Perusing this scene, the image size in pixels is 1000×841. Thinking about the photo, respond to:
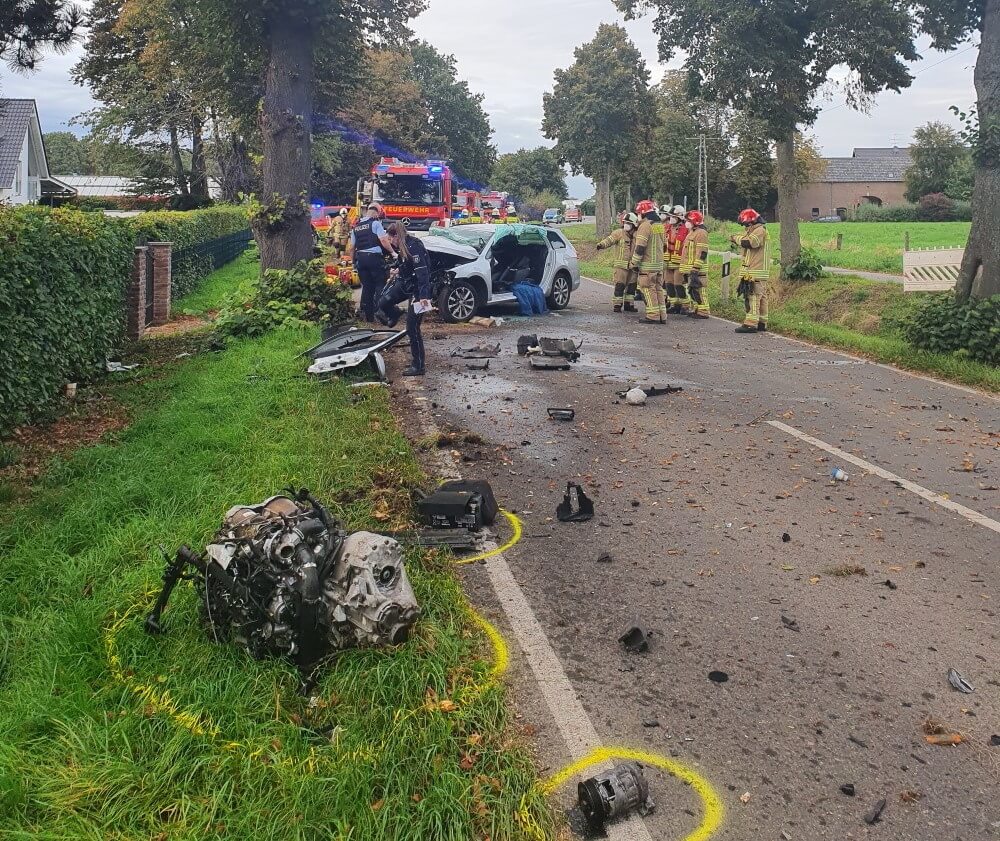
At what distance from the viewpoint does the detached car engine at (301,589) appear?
12.1 ft

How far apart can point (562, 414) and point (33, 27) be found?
8622 mm

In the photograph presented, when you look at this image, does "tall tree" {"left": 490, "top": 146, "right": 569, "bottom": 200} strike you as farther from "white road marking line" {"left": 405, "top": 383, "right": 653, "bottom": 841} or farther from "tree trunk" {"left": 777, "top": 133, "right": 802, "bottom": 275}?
"white road marking line" {"left": 405, "top": 383, "right": 653, "bottom": 841}

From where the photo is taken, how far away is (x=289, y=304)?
46.5 feet

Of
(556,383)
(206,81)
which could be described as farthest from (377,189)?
(556,383)

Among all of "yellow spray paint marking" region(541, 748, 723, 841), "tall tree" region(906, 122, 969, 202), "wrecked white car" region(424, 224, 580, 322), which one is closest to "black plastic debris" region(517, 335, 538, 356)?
"wrecked white car" region(424, 224, 580, 322)

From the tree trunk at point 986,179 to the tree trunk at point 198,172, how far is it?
40.9 m

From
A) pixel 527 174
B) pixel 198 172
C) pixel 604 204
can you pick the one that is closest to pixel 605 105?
pixel 604 204

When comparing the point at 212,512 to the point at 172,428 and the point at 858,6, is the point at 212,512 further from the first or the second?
the point at 858,6

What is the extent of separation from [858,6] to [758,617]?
1745cm

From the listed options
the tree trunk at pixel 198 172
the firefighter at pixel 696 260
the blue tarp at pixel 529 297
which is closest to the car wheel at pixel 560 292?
the blue tarp at pixel 529 297

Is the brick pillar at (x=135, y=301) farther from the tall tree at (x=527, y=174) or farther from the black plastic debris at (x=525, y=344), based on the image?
the tall tree at (x=527, y=174)

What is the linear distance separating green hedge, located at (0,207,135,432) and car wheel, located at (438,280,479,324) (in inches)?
220

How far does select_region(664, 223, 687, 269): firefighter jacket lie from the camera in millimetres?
17797

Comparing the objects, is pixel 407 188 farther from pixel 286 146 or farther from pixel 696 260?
pixel 696 260
